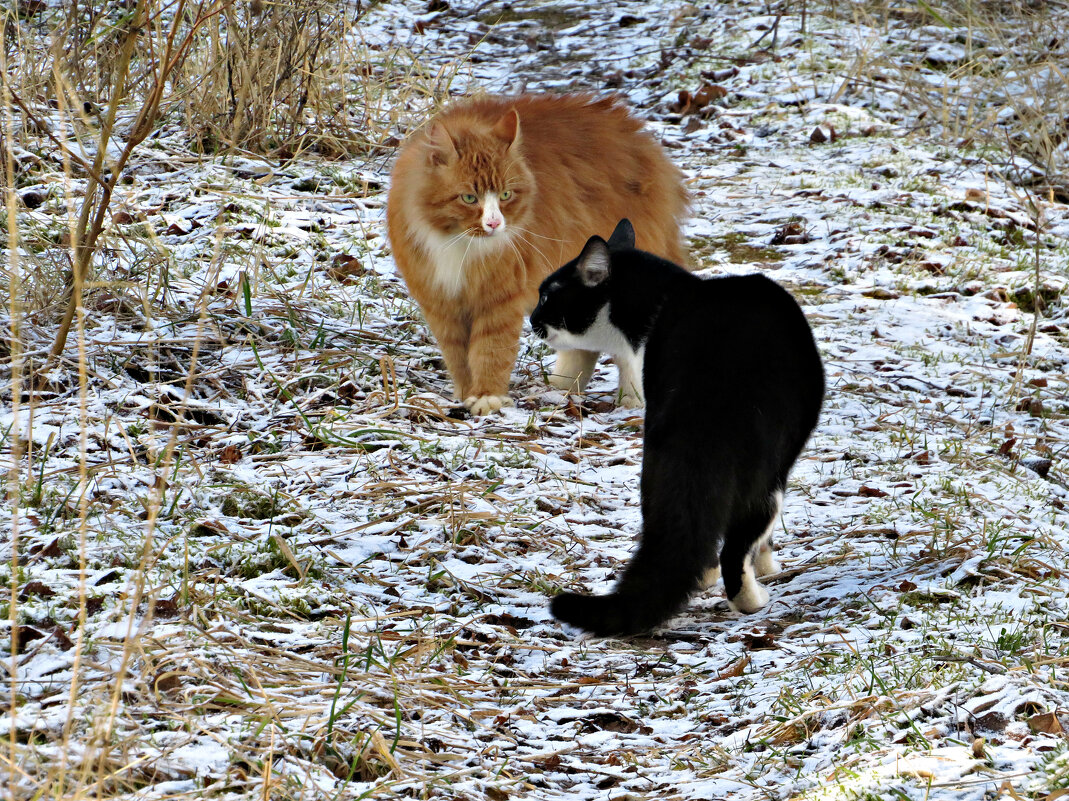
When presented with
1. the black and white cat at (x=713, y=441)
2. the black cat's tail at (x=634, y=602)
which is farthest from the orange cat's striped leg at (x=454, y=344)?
the black cat's tail at (x=634, y=602)

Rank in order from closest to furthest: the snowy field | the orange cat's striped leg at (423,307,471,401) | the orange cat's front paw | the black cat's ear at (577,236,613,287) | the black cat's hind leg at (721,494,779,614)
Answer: the snowy field → the black cat's hind leg at (721,494,779,614) → the black cat's ear at (577,236,613,287) → the orange cat's front paw → the orange cat's striped leg at (423,307,471,401)

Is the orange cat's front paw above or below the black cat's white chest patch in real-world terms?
below

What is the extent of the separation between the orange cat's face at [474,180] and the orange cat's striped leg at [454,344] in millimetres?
397

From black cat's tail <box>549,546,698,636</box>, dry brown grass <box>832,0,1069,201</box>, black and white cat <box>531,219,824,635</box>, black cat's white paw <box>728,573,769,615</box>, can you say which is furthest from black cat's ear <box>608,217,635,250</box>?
dry brown grass <box>832,0,1069,201</box>

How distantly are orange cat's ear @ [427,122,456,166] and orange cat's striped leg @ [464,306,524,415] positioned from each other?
0.69 m

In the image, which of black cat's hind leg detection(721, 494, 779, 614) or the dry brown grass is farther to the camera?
the dry brown grass

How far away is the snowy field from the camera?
230 cm

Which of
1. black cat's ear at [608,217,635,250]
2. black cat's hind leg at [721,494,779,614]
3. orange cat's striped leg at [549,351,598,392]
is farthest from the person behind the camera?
orange cat's striped leg at [549,351,598,392]

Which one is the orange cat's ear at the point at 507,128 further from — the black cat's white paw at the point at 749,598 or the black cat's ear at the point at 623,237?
the black cat's white paw at the point at 749,598

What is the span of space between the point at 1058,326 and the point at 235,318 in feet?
13.8

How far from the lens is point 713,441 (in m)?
2.99

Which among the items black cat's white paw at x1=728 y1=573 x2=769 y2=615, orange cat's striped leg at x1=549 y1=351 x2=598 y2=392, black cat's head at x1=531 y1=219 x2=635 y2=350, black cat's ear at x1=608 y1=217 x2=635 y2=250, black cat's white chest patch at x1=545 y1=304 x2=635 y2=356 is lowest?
black cat's white paw at x1=728 y1=573 x2=769 y2=615

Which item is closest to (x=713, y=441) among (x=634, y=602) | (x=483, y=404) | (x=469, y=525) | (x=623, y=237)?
(x=634, y=602)

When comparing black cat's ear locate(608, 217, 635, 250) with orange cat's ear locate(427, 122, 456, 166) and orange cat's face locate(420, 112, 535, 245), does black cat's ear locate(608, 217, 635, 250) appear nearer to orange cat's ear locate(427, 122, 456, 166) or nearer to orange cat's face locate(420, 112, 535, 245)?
orange cat's face locate(420, 112, 535, 245)
